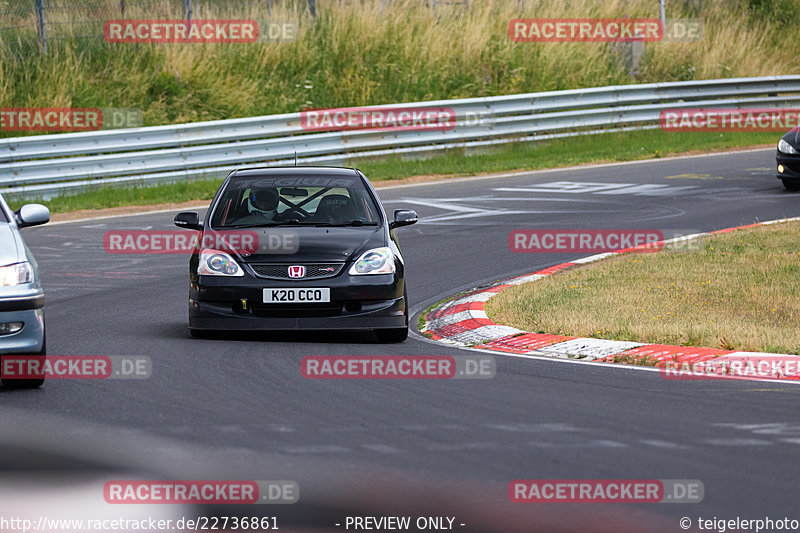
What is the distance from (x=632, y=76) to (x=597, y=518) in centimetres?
2863

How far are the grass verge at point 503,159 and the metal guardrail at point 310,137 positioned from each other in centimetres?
24

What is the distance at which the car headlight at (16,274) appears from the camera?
808cm

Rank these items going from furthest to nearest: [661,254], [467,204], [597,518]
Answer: [467,204] < [661,254] < [597,518]

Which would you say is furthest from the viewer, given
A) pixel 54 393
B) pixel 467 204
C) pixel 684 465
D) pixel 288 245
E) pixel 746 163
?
pixel 746 163

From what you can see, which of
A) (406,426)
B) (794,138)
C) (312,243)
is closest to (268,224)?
(312,243)

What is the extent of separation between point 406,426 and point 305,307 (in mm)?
3230

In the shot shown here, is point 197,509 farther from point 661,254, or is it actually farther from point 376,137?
point 376,137

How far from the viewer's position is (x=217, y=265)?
10219 millimetres

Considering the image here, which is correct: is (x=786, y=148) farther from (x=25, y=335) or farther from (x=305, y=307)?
(x=25, y=335)

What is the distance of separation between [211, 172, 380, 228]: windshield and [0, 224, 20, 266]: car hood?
8.36 ft

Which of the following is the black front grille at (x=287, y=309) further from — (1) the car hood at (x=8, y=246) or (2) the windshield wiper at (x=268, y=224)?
(1) the car hood at (x=8, y=246)

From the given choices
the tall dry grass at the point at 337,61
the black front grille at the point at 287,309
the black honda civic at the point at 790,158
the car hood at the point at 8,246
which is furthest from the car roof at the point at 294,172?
the tall dry grass at the point at 337,61

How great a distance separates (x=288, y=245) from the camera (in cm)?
1027

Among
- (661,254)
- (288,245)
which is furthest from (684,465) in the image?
(661,254)
